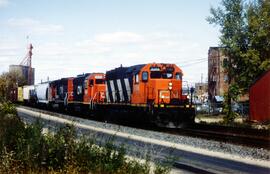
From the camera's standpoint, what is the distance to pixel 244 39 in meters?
56.1

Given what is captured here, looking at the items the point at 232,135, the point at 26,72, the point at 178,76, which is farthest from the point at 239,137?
the point at 26,72

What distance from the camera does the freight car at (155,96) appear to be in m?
26.3

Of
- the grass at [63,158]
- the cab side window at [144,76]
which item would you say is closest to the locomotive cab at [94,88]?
the cab side window at [144,76]

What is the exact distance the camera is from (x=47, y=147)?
1036 cm

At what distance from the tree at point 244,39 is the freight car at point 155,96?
77.3 feet

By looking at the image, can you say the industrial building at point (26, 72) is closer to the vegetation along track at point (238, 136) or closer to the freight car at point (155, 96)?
the freight car at point (155, 96)

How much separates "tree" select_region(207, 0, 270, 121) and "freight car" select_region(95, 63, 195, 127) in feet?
77.3

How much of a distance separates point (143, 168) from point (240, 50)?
48255 millimetres

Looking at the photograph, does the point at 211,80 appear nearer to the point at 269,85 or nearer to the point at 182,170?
the point at 269,85

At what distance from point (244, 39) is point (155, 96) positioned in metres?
32.4

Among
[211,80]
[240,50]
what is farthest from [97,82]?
[211,80]

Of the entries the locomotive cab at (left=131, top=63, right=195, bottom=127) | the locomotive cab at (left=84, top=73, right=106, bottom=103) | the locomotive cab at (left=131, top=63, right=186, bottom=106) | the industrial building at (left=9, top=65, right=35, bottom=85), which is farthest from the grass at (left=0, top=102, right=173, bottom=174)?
the industrial building at (left=9, top=65, right=35, bottom=85)

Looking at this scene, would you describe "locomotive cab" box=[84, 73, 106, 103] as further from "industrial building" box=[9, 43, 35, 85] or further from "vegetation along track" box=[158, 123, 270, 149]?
"industrial building" box=[9, 43, 35, 85]

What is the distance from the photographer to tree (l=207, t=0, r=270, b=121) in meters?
53.0
